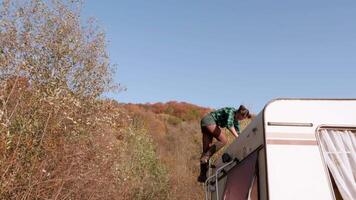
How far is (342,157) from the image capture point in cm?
438

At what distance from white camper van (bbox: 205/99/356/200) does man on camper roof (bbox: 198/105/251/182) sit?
3035 millimetres

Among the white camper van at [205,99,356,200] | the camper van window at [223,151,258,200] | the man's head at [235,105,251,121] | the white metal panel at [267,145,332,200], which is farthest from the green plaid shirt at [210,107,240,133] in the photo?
the white metal panel at [267,145,332,200]

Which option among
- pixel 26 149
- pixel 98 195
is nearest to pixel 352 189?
pixel 26 149

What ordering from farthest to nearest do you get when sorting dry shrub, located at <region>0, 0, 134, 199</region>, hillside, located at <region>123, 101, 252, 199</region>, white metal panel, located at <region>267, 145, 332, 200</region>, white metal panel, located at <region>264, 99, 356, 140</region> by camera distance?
hillside, located at <region>123, 101, 252, 199</region>
dry shrub, located at <region>0, 0, 134, 199</region>
white metal panel, located at <region>264, 99, 356, 140</region>
white metal panel, located at <region>267, 145, 332, 200</region>

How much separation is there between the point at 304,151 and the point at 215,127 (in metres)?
3.80

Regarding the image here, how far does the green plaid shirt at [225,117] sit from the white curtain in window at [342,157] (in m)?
3.33

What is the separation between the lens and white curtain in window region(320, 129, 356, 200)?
427cm

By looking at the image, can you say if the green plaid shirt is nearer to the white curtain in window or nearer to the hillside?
the white curtain in window

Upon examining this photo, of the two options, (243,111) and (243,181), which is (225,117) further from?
(243,181)

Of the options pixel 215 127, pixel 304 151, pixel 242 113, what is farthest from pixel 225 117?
pixel 304 151

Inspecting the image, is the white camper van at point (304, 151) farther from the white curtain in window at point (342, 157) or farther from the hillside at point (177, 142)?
the hillside at point (177, 142)

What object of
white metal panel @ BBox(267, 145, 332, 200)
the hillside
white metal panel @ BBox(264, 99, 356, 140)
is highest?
the hillside

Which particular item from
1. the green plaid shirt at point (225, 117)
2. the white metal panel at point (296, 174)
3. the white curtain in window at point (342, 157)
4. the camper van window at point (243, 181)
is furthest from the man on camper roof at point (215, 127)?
the white metal panel at point (296, 174)

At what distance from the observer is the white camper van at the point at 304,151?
4.20 meters
